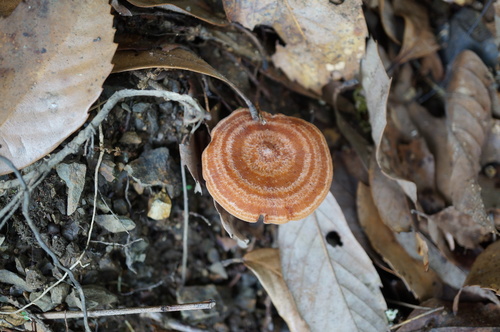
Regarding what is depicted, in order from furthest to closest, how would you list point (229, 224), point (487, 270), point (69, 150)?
point (487, 270)
point (229, 224)
point (69, 150)

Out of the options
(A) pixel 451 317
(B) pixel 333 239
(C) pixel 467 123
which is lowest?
(A) pixel 451 317

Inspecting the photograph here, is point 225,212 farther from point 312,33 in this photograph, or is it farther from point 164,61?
point 312,33

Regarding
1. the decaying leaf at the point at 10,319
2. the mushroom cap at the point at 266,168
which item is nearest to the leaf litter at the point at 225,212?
the decaying leaf at the point at 10,319

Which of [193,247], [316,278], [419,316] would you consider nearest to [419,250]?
[419,316]

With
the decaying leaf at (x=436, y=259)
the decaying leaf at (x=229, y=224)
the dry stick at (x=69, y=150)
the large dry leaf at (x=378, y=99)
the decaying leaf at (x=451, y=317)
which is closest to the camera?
the dry stick at (x=69, y=150)

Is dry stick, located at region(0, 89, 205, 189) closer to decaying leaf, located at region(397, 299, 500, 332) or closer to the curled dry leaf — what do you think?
the curled dry leaf

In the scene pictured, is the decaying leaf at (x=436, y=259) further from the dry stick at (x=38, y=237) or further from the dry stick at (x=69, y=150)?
the dry stick at (x=38, y=237)

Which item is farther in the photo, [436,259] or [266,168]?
[436,259]

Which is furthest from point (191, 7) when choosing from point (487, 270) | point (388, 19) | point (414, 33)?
point (487, 270)
